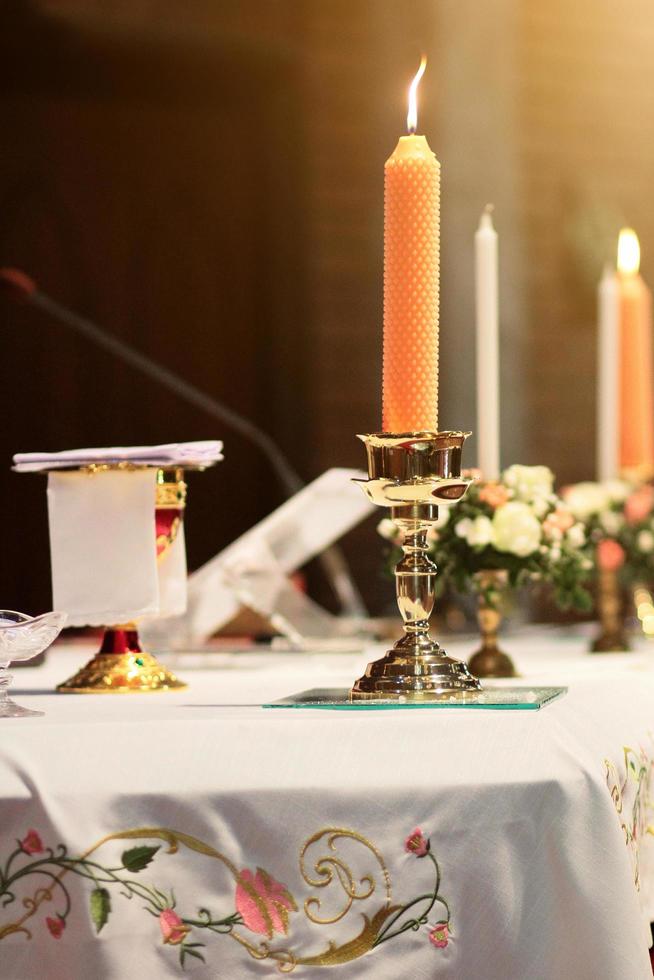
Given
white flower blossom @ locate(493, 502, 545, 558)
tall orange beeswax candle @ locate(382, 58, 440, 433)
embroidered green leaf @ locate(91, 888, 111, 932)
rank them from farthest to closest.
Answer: white flower blossom @ locate(493, 502, 545, 558), tall orange beeswax candle @ locate(382, 58, 440, 433), embroidered green leaf @ locate(91, 888, 111, 932)

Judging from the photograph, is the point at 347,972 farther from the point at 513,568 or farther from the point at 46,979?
the point at 513,568

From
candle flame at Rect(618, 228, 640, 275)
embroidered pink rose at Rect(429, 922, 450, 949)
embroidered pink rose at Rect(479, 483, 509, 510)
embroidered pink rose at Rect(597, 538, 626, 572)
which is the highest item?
candle flame at Rect(618, 228, 640, 275)

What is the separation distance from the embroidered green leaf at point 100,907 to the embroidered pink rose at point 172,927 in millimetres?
34

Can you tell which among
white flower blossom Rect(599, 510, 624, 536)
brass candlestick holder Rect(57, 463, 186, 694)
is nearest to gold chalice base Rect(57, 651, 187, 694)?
brass candlestick holder Rect(57, 463, 186, 694)

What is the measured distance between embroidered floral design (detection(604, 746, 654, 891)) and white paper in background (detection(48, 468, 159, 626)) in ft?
1.42

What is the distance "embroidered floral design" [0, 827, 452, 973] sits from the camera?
37.9 inches

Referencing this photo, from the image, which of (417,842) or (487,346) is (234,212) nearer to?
(487,346)

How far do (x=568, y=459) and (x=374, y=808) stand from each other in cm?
343

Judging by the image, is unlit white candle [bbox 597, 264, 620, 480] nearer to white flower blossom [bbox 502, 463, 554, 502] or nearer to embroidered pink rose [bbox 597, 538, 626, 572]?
embroidered pink rose [bbox 597, 538, 626, 572]

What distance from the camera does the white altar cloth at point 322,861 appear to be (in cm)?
96

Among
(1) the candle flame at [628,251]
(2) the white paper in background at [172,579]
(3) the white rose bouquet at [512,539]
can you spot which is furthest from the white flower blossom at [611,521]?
(2) the white paper in background at [172,579]

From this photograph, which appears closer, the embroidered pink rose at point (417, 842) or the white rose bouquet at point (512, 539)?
the embroidered pink rose at point (417, 842)

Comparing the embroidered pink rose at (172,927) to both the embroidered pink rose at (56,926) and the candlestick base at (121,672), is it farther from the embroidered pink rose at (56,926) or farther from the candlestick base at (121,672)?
the candlestick base at (121,672)

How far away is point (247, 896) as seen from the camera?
3.18 ft
